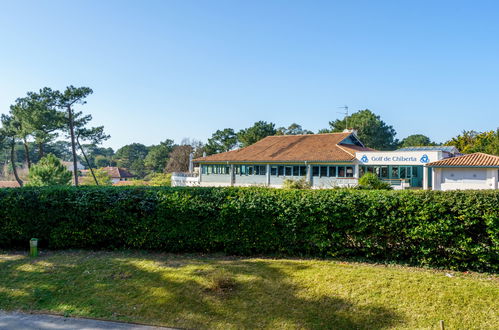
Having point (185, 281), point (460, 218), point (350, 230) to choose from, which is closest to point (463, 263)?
point (460, 218)

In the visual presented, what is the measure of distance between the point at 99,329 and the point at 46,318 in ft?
3.22

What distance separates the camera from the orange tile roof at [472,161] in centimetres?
2267

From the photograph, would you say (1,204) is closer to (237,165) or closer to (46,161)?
(46,161)

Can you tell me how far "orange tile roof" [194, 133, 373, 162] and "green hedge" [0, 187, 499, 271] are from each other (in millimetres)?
22646

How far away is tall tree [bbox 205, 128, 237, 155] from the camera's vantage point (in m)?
56.8

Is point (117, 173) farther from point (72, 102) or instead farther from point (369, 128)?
point (369, 128)

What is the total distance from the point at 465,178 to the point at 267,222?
73.4 feet

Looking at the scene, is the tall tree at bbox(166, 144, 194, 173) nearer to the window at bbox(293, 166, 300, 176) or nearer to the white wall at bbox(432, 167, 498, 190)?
the window at bbox(293, 166, 300, 176)

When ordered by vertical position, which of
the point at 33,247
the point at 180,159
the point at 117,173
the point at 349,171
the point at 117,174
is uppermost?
the point at 180,159

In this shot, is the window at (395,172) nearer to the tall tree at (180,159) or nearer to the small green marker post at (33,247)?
the small green marker post at (33,247)

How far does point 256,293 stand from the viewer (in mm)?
→ 5152

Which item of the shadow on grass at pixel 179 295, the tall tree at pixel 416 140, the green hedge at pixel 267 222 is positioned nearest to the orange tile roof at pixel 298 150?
the green hedge at pixel 267 222

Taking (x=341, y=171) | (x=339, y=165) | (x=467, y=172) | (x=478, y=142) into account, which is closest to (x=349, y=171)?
(x=341, y=171)

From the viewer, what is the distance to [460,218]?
222 inches
